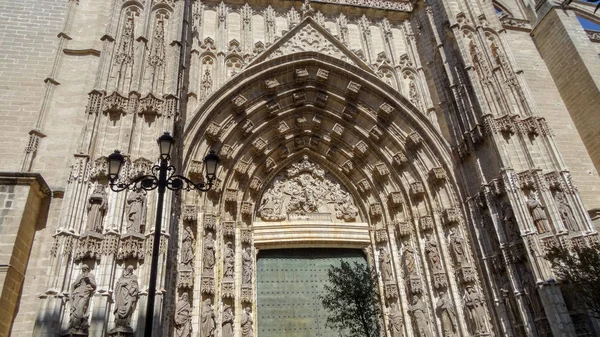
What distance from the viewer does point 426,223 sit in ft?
34.9

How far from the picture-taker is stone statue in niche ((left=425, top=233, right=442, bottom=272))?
33.2 feet

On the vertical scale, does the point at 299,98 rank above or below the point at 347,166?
above

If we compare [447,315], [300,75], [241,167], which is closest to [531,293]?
[447,315]

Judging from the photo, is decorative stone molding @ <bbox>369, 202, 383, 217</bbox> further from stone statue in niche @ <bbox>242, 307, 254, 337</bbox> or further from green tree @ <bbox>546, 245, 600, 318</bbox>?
green tree @ <bbox>546, 245, 600, 318</bbox>

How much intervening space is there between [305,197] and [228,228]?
2564mm

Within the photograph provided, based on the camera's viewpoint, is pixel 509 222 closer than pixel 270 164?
Yes

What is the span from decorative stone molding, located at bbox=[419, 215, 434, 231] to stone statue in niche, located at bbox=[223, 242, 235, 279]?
15.3ft

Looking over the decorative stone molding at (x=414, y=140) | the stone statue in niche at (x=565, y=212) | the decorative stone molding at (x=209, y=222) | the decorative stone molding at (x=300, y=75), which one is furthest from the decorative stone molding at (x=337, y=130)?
the stone statue in niche at (x=565, y=212)

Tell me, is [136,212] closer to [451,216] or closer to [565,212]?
[451,216]

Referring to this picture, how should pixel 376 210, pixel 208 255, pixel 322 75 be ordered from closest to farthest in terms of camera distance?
pixel 208 255 → pixel 376 210 → pixel 322 75

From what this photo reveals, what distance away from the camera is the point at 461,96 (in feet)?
35.1

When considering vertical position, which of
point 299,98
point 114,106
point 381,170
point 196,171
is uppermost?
point 299,98

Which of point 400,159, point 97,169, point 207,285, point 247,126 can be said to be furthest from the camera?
point 400,159

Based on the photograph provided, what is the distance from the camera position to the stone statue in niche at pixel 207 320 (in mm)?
8602
